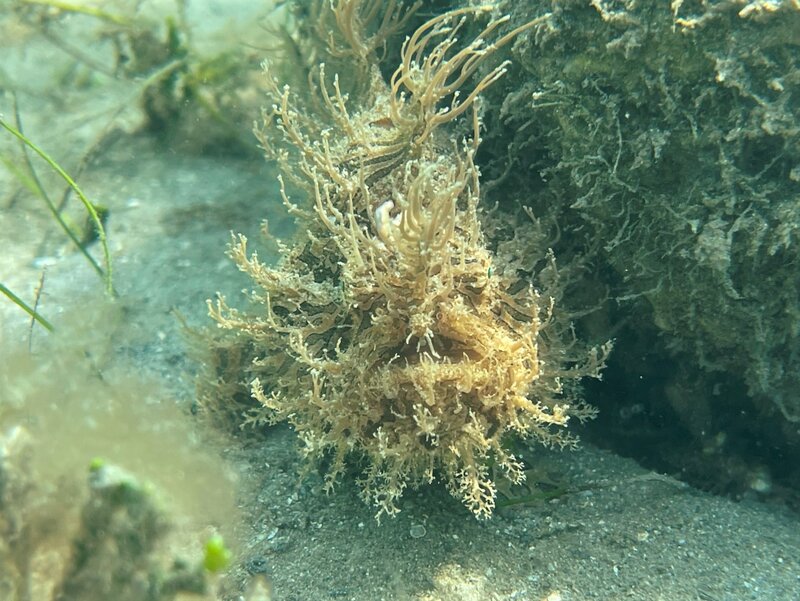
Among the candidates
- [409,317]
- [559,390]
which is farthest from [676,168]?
[409,317]

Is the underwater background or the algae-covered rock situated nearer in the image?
the underwater background

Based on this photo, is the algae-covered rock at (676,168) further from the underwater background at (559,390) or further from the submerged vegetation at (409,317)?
the submerged vegetation at (409,317)

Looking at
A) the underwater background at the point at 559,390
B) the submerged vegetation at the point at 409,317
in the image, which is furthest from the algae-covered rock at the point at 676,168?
the submerged vegetation at the point at 409,317

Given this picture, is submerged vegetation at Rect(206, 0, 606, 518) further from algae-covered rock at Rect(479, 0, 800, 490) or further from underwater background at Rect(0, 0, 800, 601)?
algae-covered rock at Rect(479, 0, 800, 490)

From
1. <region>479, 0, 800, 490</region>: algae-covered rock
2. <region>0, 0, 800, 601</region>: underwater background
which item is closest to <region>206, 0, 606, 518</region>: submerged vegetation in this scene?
<region>0, 0, 800, 601</region>: underwater background

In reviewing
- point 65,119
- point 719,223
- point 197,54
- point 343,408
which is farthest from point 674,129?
point 65,119
